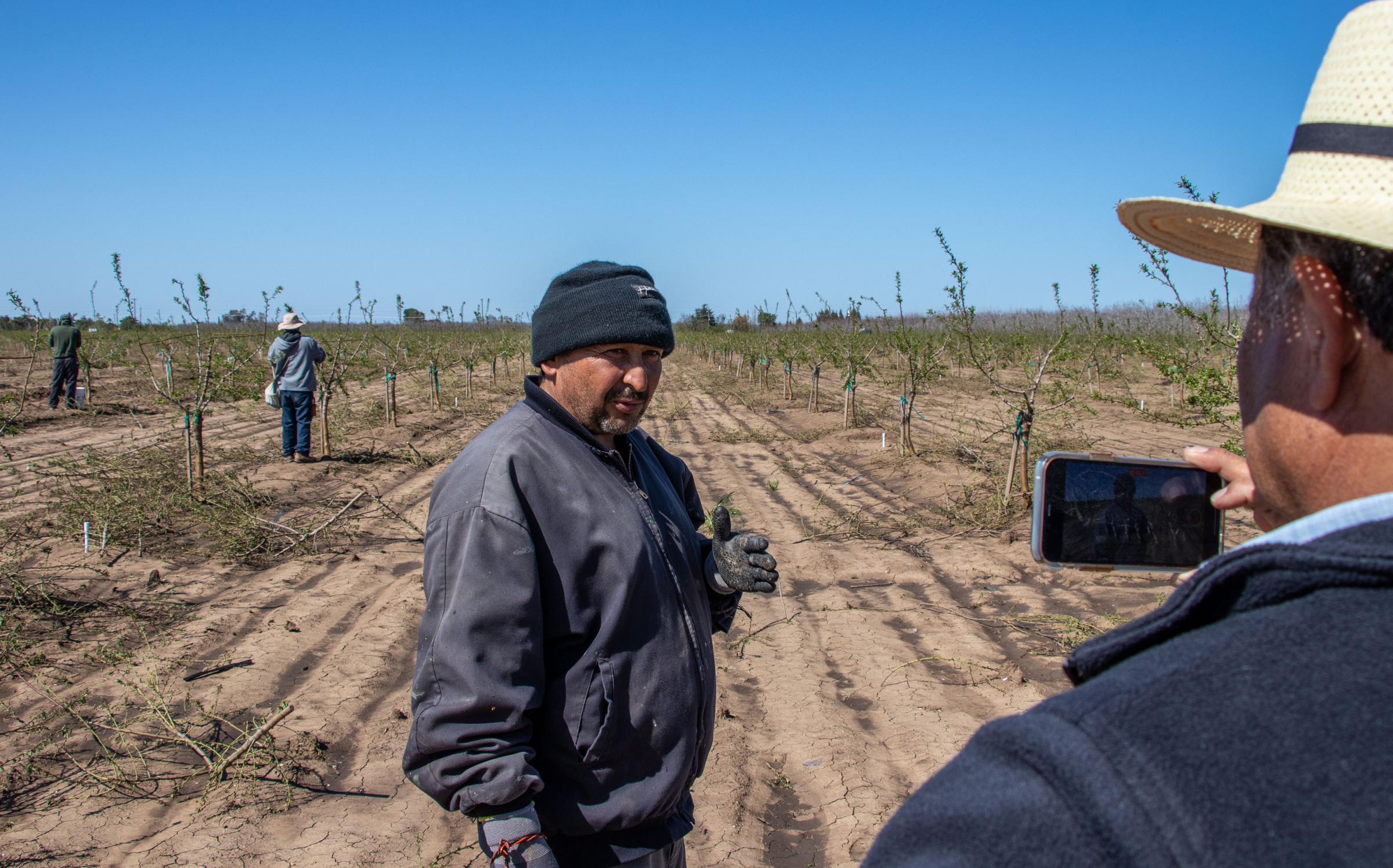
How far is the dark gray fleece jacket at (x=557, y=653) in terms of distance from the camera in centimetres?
164

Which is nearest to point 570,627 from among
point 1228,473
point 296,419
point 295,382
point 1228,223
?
point 1228,473

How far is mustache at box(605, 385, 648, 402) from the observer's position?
6.78 ft

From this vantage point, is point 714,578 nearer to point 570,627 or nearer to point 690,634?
point 690,634

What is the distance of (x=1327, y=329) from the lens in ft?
2.38

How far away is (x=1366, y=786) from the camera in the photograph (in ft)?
1.76

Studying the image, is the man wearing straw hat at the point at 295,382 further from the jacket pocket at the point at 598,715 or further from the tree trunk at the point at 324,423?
the jacket pocket at the point at 598,715

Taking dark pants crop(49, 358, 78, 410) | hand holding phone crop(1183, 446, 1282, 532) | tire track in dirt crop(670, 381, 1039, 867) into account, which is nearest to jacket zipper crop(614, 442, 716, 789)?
hand holding phone crop(1183, 446, 1282, 532)

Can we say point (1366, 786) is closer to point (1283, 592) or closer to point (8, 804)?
point (1283, 592)

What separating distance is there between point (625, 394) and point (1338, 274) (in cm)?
152

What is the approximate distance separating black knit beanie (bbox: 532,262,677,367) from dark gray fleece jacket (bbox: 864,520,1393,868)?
59.5 inches

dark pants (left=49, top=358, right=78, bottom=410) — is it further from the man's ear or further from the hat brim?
the man's ear

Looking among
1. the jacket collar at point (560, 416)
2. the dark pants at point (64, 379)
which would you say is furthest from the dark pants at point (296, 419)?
the jacket collar at point (560, 416)

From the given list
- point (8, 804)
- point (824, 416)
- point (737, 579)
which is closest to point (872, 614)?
point (737, 579)

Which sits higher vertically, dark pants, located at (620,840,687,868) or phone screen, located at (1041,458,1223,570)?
phone screen, located at (1041,458,1223,570)
